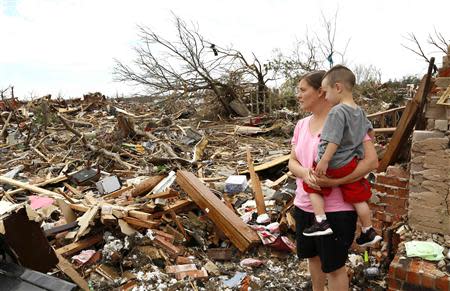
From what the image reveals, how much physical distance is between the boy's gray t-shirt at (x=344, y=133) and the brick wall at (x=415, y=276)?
45.2 inches

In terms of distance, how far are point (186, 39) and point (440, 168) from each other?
1293cm

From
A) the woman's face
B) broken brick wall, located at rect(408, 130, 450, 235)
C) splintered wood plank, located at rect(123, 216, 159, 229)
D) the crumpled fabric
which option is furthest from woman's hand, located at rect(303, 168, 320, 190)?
splintered wood plank, located at rect(123, 216, 159, 229)

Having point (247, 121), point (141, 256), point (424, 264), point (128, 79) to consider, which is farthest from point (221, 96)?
point (424, 264)

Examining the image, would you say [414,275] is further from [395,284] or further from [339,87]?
[339,87]

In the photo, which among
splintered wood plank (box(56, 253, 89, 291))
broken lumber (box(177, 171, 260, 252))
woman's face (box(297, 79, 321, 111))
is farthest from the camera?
broken lumber (box(177, 171, 260, 252))

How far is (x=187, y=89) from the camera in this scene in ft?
48.4

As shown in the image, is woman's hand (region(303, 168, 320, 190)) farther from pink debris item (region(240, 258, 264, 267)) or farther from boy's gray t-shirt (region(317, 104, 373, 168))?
pink debris item (region(240, 258, 264, 267))

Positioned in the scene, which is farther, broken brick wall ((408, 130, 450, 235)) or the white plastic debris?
the white plastic debris

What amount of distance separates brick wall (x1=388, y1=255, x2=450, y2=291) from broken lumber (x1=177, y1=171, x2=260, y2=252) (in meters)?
1.48

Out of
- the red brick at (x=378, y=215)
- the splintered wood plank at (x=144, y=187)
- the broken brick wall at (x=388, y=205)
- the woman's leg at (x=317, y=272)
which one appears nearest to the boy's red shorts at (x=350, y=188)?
the woman's leg at (x=317, y=272)

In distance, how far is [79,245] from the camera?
3969mm

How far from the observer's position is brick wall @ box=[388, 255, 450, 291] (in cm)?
267

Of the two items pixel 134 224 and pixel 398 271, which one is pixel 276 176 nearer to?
pixel 134 224

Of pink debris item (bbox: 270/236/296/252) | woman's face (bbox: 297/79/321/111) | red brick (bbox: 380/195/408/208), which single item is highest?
woman's face (bbox: 297/79/321/111)
